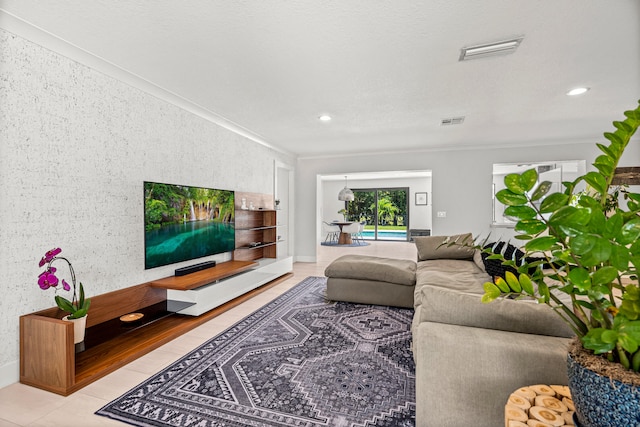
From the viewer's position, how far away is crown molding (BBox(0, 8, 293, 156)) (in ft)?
6.58

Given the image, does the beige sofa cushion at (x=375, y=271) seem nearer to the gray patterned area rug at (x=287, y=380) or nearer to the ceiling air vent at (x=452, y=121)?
the gray patterned area rug at (x=287, y=380)

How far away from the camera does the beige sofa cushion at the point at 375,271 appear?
140 inches

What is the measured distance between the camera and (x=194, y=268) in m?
3.51

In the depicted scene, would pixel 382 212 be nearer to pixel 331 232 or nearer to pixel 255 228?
pixel 331 232

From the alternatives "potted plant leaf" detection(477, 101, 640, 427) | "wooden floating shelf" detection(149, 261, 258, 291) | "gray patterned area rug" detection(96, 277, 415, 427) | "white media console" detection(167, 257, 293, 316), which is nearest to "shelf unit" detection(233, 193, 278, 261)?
"white media console" detection(167, 257, 293, 316)

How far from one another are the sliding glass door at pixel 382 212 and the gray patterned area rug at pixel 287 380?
8245 mm

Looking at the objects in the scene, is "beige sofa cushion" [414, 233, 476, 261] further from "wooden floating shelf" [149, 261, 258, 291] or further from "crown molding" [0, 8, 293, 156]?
"crown molding" [0, 8, 293, 156]

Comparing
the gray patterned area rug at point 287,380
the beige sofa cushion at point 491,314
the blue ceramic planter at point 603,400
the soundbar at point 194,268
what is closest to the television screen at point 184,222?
the soundbar at point 194,268

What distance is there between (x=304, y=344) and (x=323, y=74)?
250 centimetres

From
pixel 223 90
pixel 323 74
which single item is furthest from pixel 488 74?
pixel 223 90

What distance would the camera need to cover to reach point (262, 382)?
6.79ft

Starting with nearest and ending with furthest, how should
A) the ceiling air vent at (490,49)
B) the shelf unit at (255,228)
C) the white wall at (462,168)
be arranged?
the ceiling air vent at (490,49) → the shelf unit at (255,228) → the white wall at (462,168)

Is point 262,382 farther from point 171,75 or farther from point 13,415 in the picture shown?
point 171,75

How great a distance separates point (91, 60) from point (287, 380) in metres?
3.04
